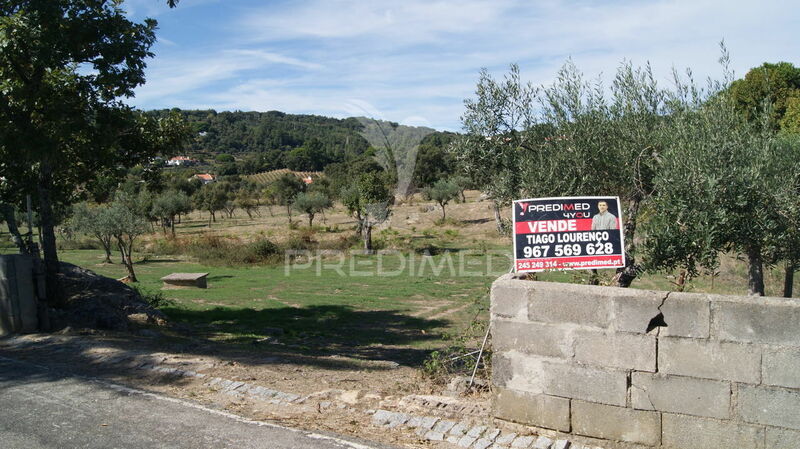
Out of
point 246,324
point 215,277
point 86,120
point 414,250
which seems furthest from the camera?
point 414,250

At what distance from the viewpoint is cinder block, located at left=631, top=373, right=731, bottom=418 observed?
4.82 metres

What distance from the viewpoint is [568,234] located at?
5906 millimetres

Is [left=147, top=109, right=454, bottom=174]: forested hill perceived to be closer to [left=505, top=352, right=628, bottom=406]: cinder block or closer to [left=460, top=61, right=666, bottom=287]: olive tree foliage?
[left=460, top=61, right=666, bottom=287]: olive tree foliage

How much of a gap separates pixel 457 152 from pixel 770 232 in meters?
4.10

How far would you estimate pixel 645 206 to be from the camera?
7.54 m

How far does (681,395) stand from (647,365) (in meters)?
0.35

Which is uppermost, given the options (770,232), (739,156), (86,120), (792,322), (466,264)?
(86,120)

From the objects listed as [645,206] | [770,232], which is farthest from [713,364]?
[645,206]

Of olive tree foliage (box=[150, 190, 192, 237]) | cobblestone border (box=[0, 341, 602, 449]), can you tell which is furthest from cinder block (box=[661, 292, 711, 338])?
olive tree foliage (box=[150, 190, 192, 237])

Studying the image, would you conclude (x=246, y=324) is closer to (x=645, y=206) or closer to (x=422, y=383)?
(x=422, y=383)

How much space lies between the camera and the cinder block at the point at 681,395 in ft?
15.8

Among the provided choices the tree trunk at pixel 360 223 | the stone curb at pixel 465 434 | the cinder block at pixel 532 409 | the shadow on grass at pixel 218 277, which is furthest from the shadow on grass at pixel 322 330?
the tree trunk at pixel 360 223

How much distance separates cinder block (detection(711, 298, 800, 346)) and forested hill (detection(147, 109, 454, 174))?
6158 centimetres

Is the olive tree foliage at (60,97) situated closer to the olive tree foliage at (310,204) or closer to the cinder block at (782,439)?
the cinder block at (782,439)
